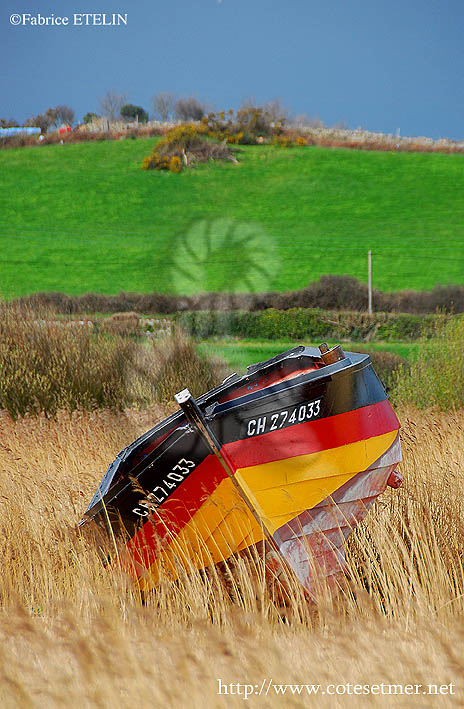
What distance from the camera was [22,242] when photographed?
137 ft

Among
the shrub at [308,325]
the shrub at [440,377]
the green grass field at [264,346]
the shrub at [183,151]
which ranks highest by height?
the shrub at [183,151]

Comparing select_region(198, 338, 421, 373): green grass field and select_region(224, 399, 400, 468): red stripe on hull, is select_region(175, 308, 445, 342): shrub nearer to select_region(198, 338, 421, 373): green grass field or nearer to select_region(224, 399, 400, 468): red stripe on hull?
select_region(198, 338, 421, 373): green grass field

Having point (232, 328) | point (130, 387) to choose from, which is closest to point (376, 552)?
point (130, 387)

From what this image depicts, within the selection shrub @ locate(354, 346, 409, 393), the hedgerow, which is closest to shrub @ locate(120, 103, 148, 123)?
the hedgerow

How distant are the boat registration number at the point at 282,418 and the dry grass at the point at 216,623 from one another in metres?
0.56

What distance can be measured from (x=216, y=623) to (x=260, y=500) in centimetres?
54

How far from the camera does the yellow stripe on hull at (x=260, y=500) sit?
2.76 m

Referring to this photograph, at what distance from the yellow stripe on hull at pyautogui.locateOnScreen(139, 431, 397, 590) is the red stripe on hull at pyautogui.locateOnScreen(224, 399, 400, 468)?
2 cm

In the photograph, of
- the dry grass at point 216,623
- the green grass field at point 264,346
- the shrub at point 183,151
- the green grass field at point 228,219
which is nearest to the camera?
the dry grass at point 216,623

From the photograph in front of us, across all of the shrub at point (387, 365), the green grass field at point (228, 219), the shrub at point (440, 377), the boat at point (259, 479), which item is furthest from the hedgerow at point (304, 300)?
the boat at point (259, 479)

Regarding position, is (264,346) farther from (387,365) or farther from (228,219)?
(228,219)

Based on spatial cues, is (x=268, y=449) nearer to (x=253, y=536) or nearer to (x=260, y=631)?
(x=253, y=536)

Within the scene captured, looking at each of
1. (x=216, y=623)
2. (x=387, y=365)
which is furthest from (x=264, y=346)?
(x=216, y=623)

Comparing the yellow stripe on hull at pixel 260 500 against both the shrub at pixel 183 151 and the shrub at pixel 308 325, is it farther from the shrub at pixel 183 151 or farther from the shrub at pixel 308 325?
the shrub at pixel 183 151
